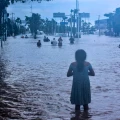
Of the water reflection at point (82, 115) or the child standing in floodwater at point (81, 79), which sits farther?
the water reflection at point (82, 115)

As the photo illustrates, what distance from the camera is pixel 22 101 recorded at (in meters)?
9.86

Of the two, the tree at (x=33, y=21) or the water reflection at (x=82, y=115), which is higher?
the tree at (x=33, y=21)

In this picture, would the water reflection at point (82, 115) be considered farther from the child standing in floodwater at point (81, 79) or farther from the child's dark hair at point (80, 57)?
the child's dark hair at point (80, 57)

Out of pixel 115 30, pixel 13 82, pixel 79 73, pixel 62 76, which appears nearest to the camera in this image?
pixel 79 73

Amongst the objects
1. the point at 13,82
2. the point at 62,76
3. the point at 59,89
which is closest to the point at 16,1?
the point at 62,76

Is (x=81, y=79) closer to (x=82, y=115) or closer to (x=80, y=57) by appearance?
(x=80, y=57)

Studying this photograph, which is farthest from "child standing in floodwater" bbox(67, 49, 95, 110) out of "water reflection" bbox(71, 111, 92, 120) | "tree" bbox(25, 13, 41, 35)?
"tree" bbox(25, 13, 41, 35)

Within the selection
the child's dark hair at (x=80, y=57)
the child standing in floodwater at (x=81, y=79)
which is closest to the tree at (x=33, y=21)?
the child standing in floodwater at (x=81, y=79)

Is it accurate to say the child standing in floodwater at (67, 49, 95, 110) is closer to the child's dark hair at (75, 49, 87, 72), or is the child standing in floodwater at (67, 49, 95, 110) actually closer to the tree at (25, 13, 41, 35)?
the child's dark hair at (75, 49, 87, 72)

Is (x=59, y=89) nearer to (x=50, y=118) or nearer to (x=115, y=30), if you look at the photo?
(x=50, y=118)

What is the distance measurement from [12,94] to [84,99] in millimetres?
3730

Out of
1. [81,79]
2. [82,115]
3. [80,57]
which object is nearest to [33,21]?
[82,115]

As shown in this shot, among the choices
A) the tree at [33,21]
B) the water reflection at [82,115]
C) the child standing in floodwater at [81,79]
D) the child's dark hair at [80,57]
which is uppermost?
the tree at [33,21]

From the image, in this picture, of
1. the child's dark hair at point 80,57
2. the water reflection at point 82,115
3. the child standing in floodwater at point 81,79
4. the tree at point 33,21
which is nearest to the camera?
the child's dark hair at point 80,57
